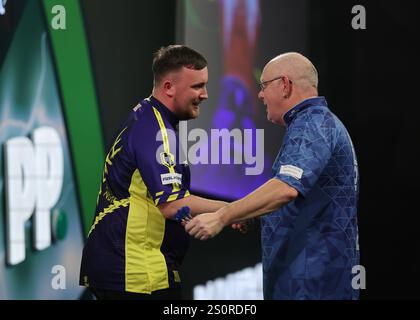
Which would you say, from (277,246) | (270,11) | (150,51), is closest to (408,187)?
(270,11)

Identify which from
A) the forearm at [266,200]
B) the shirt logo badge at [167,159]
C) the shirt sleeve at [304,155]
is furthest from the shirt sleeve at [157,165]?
the shirt sleeve at [304,155]

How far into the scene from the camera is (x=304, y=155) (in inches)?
122

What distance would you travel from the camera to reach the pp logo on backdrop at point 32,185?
16.3 ft

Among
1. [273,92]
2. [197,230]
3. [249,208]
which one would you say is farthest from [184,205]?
[273,92]

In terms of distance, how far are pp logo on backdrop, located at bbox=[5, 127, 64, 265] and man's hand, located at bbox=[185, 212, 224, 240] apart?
6.76 feet

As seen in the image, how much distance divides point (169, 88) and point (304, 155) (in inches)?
30.3

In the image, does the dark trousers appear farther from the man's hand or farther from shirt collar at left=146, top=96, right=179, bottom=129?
shirt collar at left=146, top=96, right=179, bottom=129

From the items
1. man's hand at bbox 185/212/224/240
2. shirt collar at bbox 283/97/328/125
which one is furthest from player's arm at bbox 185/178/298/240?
shirt collar at bbox 283/97/328/125

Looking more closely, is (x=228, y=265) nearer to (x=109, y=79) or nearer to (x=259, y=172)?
(x=259, y=172)

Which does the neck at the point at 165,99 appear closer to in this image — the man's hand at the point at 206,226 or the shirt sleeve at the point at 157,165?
the shirt sleeve at the point at 157,165

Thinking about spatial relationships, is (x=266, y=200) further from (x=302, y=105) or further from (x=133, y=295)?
(x=133, y=295)

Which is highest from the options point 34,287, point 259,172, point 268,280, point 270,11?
point 270,11

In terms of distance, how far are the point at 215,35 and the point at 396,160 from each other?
1504 mm

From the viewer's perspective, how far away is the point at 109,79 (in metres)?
5.21
